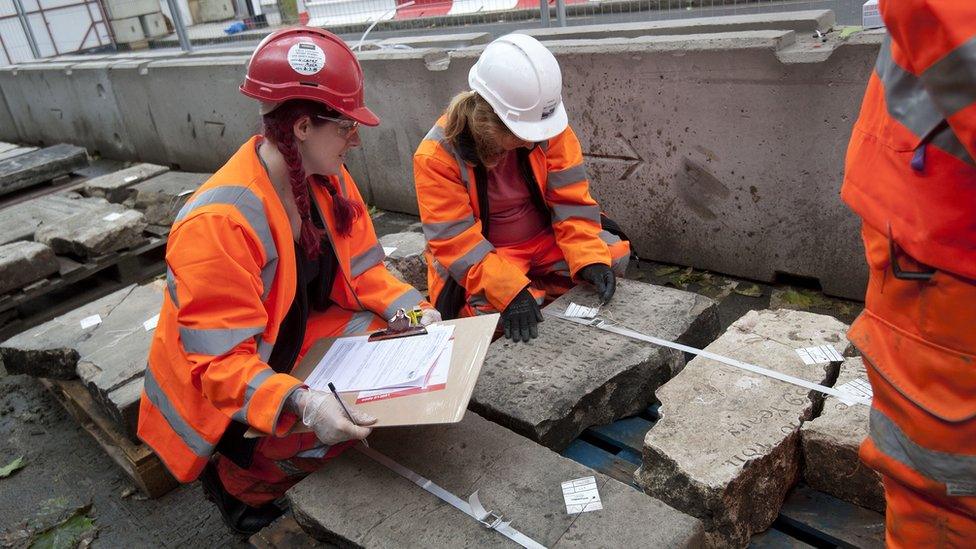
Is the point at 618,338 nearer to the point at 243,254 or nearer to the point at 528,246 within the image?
the point at 528,246

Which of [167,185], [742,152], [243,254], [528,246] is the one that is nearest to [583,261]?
[528,246]

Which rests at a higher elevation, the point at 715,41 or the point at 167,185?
the point at 715,41

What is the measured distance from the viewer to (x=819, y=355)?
8.61 feet

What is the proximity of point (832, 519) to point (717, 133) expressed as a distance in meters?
2.24

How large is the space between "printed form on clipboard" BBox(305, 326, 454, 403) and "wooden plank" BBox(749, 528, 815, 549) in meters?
1.10

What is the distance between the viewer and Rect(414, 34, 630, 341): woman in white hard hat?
3010mm

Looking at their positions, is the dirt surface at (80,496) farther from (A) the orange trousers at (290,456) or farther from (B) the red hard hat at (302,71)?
(B) the red hard hat at (302,71)

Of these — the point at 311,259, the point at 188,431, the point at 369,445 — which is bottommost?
the point at 369,445

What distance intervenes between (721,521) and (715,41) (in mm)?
2533

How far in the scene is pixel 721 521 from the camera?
2133 millimetres

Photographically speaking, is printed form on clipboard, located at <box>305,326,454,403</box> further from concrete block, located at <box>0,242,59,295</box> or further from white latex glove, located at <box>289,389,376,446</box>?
concrete block, located at <box>0,242,59,295</box>

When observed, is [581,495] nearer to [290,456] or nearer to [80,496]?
[290,456]

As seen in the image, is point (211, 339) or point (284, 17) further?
point (284, 17)

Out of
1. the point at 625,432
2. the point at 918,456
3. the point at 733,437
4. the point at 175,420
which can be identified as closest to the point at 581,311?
the point at 625,432
